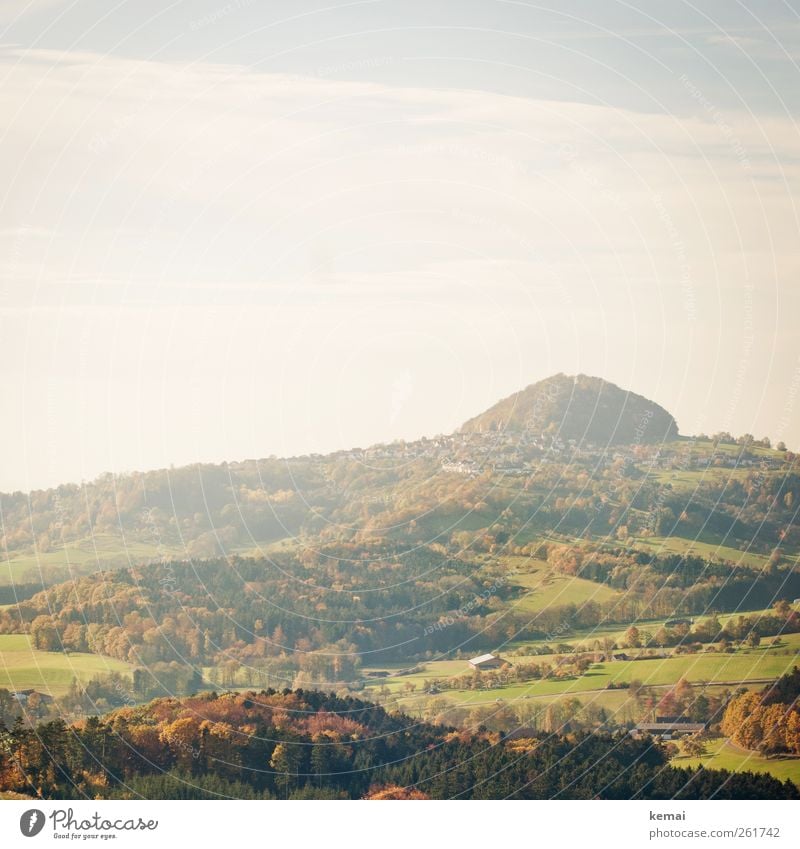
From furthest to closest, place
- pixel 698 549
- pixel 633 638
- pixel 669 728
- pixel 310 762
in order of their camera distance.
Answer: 1. pixel 698 549
2. pixel 633 638
3. pixel 669 728
4. pixel 310 762

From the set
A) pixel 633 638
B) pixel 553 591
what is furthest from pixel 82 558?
pixel 633 638

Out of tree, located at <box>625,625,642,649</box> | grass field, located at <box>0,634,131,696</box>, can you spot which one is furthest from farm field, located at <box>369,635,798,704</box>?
grass field, located at <box>0,634,131,696</box>

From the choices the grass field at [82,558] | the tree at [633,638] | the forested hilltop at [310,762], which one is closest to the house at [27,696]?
the forested hilltop at [310,762]

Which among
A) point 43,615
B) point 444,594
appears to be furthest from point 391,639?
point 43,615

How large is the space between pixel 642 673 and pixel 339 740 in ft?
49.4

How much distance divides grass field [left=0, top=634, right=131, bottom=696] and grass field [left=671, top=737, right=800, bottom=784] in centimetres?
2462

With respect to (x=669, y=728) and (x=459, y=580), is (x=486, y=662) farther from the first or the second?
(x=669, y=728)

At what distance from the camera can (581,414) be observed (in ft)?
247

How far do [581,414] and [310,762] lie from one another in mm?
34670

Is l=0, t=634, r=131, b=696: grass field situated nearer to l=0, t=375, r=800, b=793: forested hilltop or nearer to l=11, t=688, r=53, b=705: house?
l=0, t=375, r=800, b=793: forested hilltop

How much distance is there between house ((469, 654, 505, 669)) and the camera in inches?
2311

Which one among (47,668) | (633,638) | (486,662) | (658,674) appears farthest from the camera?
(633,638)

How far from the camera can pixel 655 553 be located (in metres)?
65.8

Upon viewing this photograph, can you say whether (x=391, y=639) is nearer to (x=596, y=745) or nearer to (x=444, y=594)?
(x=444, y=594)
